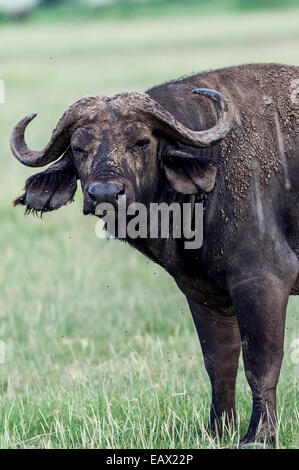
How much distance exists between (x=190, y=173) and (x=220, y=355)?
1.33 m

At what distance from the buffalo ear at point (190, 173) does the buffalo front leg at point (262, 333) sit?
523mm

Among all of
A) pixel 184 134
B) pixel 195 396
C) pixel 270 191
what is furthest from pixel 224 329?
pixel 184 134

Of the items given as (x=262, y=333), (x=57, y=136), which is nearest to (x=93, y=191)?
(x=57, y=136)

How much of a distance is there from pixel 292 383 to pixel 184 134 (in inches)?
85.9

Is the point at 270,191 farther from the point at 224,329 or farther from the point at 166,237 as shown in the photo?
the point at 224,329

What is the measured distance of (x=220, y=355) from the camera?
5715 millimetres

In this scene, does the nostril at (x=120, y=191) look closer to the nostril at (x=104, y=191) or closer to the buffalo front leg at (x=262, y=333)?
the nostril at (x=104, y=191)

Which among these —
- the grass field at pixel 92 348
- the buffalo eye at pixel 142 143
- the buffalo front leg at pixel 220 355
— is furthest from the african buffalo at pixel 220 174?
the grass field at pixel 92 348

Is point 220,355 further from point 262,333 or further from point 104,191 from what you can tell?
point 104,191

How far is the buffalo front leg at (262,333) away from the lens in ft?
16.2

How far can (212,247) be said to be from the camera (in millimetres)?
5055

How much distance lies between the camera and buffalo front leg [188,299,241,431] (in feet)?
18.6

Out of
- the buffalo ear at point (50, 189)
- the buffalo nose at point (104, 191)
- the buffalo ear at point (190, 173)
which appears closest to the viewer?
the buffalo nose at point (104, 191)

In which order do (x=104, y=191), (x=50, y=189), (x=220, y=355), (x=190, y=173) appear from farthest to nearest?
(x=220, y=355) < (x=50, y=189) < (x=190, y=173) < (x=104, y=191)
